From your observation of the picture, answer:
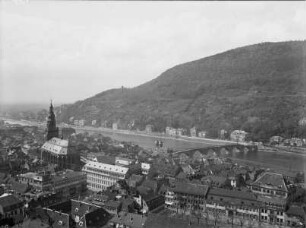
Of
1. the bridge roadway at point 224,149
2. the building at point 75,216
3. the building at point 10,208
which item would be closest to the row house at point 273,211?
the building at point 75,216

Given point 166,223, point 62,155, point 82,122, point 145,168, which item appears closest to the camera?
point 166,223

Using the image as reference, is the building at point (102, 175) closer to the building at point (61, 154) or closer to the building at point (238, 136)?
the building at point (61, 154)

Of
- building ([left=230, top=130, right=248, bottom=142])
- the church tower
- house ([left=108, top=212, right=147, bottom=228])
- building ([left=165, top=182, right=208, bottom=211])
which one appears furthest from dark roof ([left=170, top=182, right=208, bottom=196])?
building ([left=230, top=130, right=248, bottom=142])

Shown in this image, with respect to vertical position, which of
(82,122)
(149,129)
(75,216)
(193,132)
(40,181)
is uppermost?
(82,122)

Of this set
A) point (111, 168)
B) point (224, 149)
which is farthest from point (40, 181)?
point (224, 149)

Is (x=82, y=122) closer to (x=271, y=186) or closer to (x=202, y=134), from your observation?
(x=202, y=134)
